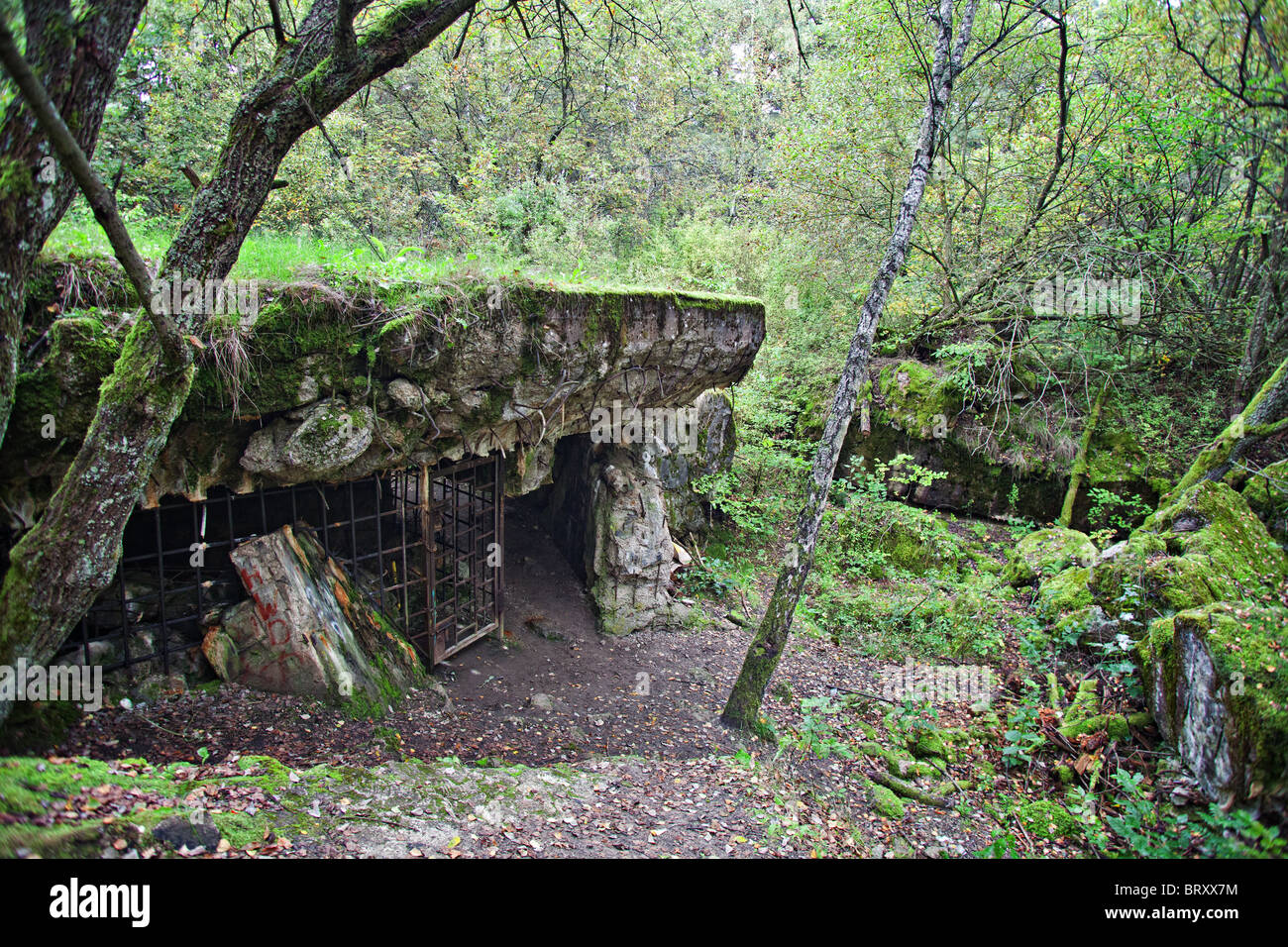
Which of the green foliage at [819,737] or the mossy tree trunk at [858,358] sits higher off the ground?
the mossy tree trunk at [858,358]

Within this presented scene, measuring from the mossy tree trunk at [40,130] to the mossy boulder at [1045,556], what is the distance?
31.8ft

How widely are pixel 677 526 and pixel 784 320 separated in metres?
6.56

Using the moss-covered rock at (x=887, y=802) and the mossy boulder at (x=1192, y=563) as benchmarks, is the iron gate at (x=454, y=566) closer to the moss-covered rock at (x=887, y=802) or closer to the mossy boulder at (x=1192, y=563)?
Answer: the moss-covered rock at (x=887, y=802)

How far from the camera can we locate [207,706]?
4387 millimetres

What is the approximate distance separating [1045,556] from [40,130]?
10.3 meters

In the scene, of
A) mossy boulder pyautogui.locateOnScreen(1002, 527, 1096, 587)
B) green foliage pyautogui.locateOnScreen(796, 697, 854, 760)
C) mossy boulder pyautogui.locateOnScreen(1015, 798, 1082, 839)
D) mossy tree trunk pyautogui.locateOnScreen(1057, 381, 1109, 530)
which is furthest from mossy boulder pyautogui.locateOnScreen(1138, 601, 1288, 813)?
mossy tree trunk pyautogui.locateOnScreen(1057, 381, 1109, 530)

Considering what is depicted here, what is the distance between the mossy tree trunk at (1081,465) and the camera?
1017 centimetres

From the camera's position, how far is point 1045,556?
27.2 ft

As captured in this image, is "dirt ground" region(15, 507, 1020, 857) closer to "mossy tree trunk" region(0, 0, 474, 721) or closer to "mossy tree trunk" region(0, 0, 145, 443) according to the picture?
"mossy tree trunk" region(0, 0, 474, 721)

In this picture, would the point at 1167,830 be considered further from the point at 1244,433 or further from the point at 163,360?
the point at 163,360

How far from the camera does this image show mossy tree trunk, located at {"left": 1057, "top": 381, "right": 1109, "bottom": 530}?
10.2 m

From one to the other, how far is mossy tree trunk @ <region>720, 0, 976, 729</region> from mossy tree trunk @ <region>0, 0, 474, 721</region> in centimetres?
368

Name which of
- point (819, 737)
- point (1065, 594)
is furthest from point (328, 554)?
point (1065, 594)

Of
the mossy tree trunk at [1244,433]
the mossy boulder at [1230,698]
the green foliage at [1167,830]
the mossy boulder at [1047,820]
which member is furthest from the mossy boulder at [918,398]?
the mossy boulder at [1047,820]
